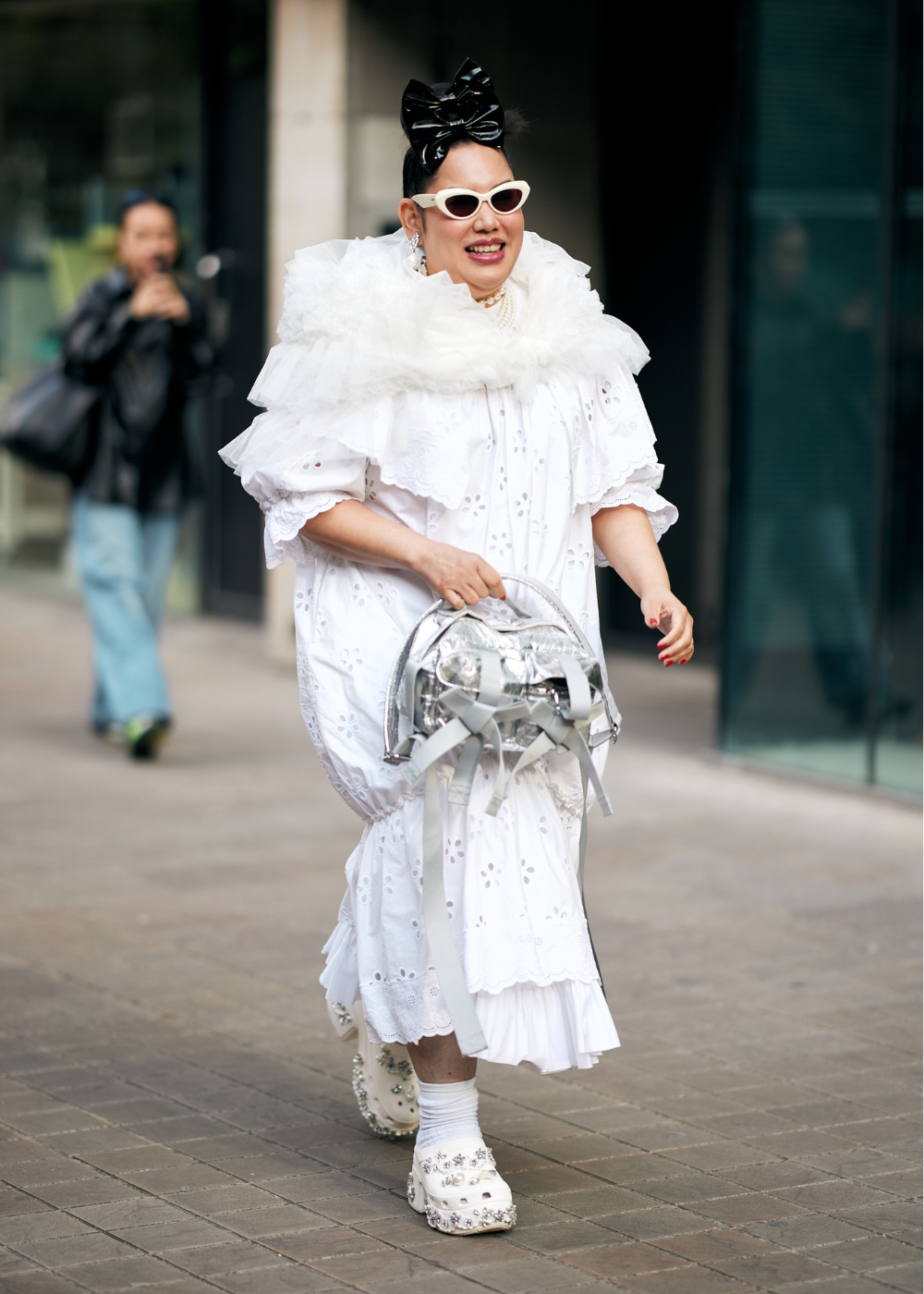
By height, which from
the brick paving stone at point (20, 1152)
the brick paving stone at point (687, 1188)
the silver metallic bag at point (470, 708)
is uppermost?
the silver metallic bag at point (470, 708)

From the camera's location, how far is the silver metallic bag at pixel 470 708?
3.64 metres

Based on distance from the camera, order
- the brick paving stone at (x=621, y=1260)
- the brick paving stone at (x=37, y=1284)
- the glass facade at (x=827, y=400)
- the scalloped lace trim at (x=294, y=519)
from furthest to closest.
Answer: the glass facade at (x=827, y=400) → the scalloped lace trim at (x=294, y=519) → the brick paving stone at (x=621, y=1260) → the brick paving stone at (x=37, y=1284)

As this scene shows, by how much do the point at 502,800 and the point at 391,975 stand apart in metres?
0.39

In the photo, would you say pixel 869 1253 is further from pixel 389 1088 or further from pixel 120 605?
pixel 120 605

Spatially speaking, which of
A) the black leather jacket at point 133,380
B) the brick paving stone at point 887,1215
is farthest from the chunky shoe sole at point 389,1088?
the black leather jacket at point 133,380

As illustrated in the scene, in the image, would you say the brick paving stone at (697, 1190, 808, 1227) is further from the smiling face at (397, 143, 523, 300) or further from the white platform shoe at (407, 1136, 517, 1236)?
the smiling face at (397, 143, 523, 300)

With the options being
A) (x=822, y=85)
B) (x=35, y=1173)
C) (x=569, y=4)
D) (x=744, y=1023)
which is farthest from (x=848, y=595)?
(x=35, y=1173)

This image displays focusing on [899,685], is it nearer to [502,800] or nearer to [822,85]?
[822,85]

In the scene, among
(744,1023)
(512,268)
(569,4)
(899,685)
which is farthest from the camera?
(569,4)

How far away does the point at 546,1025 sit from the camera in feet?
12.4

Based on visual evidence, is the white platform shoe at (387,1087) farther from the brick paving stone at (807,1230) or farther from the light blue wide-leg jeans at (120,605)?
the light blue wide-leg jeans at (120,605)

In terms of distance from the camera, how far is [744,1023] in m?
5.11

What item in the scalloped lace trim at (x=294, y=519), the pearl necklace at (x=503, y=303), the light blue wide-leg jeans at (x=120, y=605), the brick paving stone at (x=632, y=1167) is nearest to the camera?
the scalloped lace trim at (x=294, y=519)

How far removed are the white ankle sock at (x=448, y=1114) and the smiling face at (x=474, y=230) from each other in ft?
4.95
